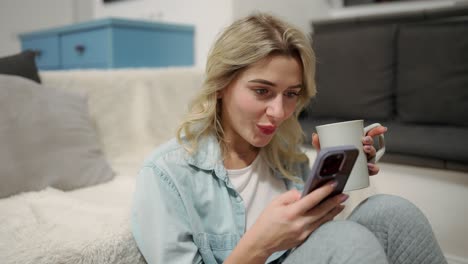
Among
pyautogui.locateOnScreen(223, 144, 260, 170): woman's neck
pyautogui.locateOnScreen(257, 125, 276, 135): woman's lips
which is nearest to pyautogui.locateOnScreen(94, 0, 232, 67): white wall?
pyautogui.locateOnScreen(223, 144, 260, 170): woman's neck

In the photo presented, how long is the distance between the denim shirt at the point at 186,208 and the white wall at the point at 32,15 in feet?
9.16

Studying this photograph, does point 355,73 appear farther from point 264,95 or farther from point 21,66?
point 21,66

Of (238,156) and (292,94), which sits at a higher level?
(292,94)

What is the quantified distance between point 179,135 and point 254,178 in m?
0.21

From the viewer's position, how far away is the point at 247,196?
0.94 metres

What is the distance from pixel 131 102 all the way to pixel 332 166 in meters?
1.15

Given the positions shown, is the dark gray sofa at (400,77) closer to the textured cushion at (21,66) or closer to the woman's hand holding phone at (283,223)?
the woman's hand holding phone at (283,223)

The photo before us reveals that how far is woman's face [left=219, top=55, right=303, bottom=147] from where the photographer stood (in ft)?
2.76

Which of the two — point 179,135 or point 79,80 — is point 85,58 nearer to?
point 79,80

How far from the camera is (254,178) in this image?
98 centimetres

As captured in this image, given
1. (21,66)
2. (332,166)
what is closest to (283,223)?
(332,166)

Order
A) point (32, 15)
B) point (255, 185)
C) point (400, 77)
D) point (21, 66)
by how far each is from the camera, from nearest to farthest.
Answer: point (255, 185) < point (21, 66) < point (400, 77) < point (32, 15)

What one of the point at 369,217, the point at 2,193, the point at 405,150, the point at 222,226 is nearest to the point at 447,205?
the point at 405,150

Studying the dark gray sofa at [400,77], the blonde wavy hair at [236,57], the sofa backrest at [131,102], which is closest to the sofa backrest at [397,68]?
the dark gray sofa at [400,77]
